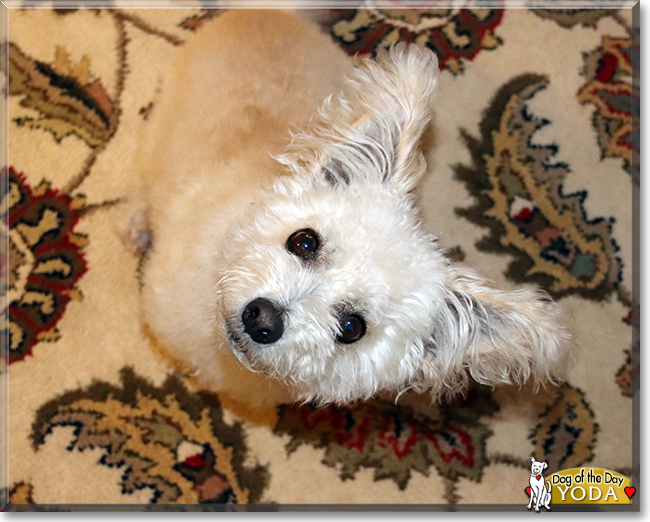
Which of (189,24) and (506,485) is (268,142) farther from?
(506,485)

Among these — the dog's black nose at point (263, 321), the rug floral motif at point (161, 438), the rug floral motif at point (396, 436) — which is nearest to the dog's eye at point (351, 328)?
the dog's black nose at point (263, 321)

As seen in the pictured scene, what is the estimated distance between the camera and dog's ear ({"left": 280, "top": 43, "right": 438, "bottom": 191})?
137cm

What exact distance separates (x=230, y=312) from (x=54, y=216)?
1.16 metres

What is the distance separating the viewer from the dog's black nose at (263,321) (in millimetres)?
1334

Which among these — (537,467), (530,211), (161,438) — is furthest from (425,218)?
(161,438)

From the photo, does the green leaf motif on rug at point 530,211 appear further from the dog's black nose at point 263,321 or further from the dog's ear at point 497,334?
the dog's black nose at point 263,321

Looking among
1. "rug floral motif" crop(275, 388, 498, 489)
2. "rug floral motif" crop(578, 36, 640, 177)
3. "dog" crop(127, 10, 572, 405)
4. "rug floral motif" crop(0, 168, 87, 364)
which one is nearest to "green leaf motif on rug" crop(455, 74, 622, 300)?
"rug floral motif" crop(578, 36, 640, 177)

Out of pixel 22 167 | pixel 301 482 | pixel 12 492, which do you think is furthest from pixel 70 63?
pixel 301 482

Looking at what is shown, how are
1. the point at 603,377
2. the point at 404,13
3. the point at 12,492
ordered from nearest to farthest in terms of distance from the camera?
the point at 12,492 → the point at 603,377 → the point at 404,13

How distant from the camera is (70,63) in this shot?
2.30 metres

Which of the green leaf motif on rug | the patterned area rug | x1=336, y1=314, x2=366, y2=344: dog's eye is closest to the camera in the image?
x1=336, y1=314, x2=366, y2=344: dog's eye

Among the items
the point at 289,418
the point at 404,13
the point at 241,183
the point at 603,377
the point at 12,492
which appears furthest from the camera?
the point at 404,13

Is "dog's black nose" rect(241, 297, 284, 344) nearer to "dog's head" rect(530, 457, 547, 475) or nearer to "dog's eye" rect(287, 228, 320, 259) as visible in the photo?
"dog's eye" rect(287, 228, 320, 259)

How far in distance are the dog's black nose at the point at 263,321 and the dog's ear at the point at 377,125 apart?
435 mm
